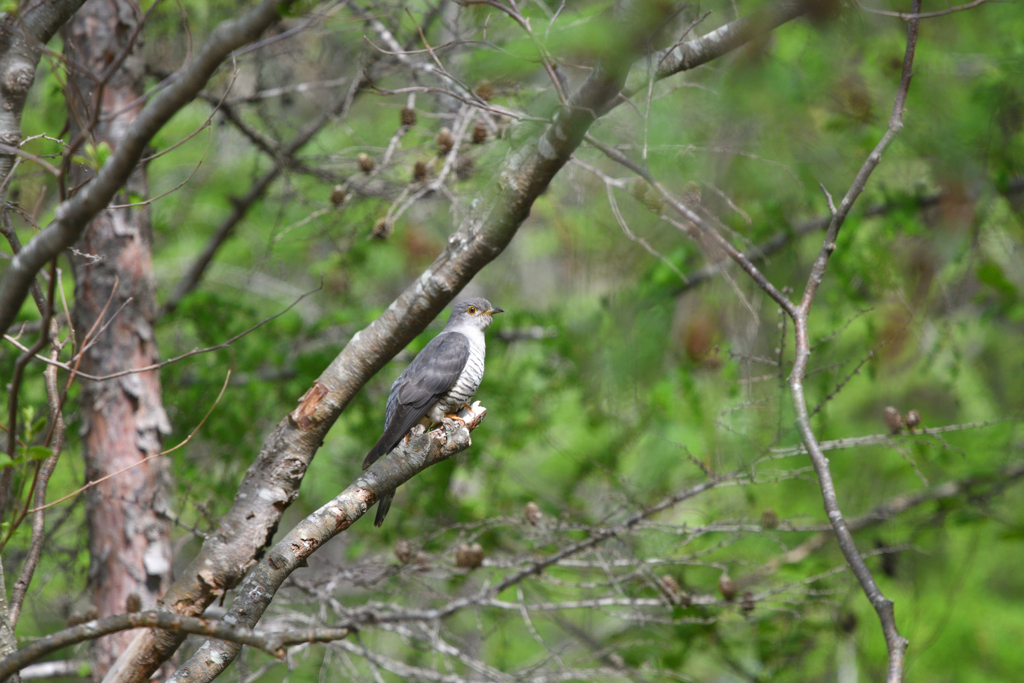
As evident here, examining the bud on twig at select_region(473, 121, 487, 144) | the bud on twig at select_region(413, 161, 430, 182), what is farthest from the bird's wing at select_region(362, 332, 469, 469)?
the bud on twig at select_region(473, 121, 487, 144)

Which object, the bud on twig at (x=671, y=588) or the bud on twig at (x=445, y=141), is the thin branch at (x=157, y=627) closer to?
the bud on twig at (x=671, y=588)

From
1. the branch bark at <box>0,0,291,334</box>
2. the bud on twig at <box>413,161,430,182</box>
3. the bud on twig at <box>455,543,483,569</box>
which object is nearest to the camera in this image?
the branch bark at <box>0,0,291,334</box>

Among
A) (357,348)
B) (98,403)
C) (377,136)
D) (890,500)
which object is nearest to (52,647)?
(357,348)

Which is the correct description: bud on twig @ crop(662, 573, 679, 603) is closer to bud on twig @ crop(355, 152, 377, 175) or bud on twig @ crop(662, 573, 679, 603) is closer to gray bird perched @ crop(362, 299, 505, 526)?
gray bird perched @ crop(362, 299, 505, 526)

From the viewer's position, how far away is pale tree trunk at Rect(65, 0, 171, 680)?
4.35m

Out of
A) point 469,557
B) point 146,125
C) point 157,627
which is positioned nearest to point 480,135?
point 469,557

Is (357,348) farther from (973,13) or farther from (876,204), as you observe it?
(973,13)

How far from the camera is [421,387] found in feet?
12.8

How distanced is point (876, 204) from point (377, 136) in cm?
516

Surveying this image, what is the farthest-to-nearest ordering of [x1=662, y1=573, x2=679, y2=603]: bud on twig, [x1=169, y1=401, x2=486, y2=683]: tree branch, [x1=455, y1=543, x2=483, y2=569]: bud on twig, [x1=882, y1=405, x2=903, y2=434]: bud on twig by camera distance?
[x1=455, y1=543, x2=483, y2=569]: bud on twig, [x1=662, y1=573, x2=679, y2=603]: bud on twig, [x1=882, y1=405, x2=903, y2=434]: bud on twig, [x1=169, y1=401, x2=486, y2=683]: tree branch

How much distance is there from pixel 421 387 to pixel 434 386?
74 millimetres

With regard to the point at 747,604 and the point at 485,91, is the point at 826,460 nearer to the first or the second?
the point at 747,604

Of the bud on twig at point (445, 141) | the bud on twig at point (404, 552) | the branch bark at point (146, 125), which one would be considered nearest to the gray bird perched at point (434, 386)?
the bud on twig at point (404, 552)

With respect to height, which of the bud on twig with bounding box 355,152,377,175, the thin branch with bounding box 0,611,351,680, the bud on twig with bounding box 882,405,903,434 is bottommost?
the thin branch with bounding box 0,611,351,680
